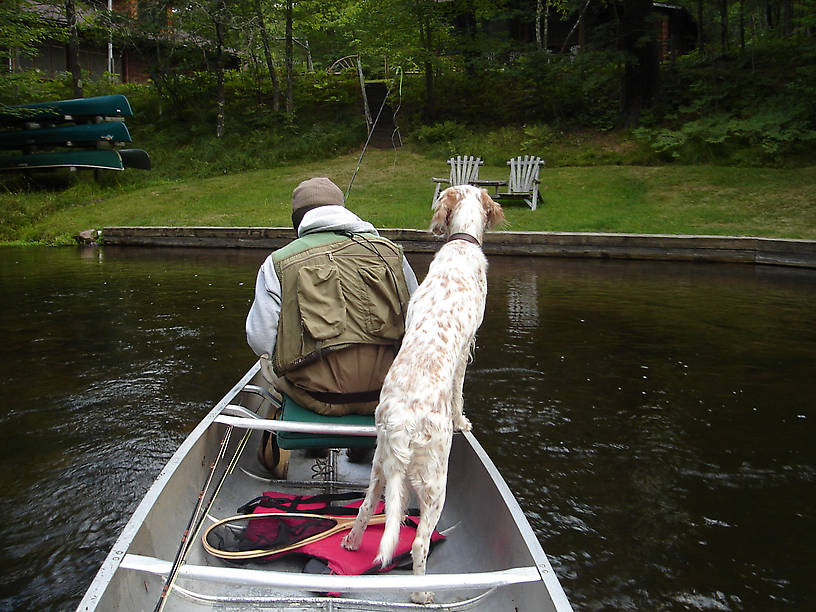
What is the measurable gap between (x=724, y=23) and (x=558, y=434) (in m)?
25.7

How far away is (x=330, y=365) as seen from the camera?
350 centimetres

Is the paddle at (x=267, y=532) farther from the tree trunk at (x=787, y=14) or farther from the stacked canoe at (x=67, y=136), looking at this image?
the tree trunk at (x=787, y=14)

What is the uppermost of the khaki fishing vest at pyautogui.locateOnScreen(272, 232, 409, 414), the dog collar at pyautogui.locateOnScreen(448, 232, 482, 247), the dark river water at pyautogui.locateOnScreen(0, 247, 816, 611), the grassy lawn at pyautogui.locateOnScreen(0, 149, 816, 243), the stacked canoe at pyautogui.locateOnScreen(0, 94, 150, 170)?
the stacked canoe at pyautogui.locateOnScreen(0, 94, 150, 170)

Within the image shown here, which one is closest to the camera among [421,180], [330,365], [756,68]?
[330,365]

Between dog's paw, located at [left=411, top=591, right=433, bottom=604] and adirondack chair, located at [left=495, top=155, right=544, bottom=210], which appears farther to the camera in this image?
adirondack chair, located at [left=495, top=155, right=544, bottom=210]

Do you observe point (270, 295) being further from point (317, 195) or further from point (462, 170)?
point (462, 170)

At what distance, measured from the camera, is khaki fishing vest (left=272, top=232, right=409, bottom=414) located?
342cm

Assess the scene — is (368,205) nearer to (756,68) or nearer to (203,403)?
(203,403)

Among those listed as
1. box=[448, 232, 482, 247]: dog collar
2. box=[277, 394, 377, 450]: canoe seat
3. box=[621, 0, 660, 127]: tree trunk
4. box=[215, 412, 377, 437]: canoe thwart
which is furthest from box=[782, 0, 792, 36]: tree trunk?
box=[215, 412, 377, 437]: canoe thwart

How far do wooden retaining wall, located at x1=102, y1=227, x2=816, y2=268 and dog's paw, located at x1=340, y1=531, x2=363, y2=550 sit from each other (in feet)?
39.3

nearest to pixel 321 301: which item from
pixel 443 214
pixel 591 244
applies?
pixel 443 214

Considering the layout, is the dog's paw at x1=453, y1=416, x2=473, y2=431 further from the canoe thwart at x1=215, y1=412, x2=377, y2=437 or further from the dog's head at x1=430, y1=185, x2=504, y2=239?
the dog's head at x1=430, y1=185, x2=504, y2=239

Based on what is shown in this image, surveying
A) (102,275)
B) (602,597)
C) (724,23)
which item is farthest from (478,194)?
(724,23)

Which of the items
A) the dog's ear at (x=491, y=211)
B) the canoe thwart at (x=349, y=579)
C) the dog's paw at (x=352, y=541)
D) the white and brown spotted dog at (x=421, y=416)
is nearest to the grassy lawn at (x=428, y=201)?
the dog's ear at (x=491, y=211)
